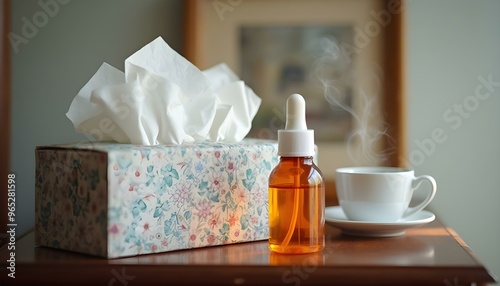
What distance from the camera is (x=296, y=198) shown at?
690 mm

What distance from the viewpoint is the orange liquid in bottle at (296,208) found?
69 centimetres

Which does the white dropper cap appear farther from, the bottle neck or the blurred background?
the blurred background

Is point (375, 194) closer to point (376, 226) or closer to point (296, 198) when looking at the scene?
point (376, 226)

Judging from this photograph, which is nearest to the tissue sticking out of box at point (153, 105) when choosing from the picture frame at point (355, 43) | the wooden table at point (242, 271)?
the wooden table at point (242, 271)

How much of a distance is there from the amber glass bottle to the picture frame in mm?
418

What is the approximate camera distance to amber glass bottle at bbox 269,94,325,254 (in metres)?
0.69

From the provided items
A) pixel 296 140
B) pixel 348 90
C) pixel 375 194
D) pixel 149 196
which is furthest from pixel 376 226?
pixel 348 90

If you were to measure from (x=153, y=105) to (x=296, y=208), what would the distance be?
20cm

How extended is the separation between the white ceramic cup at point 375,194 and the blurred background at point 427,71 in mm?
338

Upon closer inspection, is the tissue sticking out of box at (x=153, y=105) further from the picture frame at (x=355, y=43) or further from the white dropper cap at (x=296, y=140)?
the picture frame at (x=355, y=43)

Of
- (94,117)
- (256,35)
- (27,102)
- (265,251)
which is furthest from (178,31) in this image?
(265,251)

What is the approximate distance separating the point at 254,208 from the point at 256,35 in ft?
1.48

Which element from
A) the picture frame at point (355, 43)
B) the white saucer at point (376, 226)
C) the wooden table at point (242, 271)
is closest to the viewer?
the wooden table at point (242, 271)

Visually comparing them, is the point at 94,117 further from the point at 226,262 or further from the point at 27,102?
the point at 27,102
